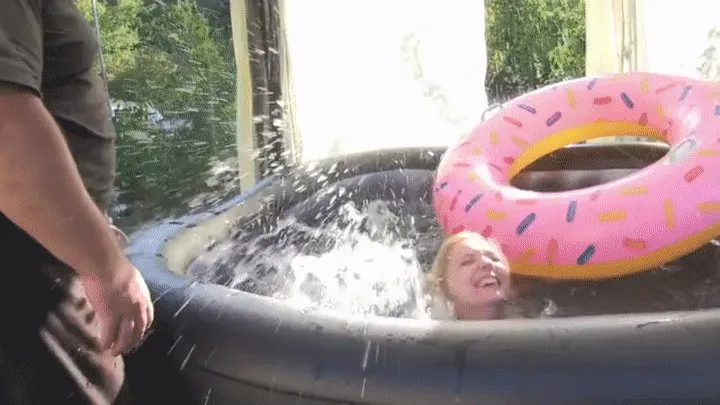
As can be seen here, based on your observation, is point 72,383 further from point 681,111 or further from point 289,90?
point 289,90

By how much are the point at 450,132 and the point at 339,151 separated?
0.43 meters


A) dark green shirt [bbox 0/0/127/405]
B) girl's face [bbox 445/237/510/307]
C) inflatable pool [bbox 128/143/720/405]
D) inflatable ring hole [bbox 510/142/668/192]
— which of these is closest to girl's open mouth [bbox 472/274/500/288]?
girl's face [bbox 445/237/510/307]

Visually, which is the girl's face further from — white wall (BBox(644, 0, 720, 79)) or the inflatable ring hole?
white wall (BBox(644, 0, 720, 79))

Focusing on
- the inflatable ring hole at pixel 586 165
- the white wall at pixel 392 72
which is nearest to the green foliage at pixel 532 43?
the white wall at pixel 392 72

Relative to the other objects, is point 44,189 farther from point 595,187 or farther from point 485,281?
point 595,187

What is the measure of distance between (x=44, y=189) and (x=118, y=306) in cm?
13

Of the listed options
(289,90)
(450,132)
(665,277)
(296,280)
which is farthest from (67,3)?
(450,132)

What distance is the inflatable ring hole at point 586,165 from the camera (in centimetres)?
212

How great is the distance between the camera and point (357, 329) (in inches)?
43.4

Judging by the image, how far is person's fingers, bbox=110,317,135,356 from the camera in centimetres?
83

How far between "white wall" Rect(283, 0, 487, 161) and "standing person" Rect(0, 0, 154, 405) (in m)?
2.49

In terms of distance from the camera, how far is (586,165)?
2.20 metres

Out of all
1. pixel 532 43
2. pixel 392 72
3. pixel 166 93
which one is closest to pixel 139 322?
pixel 392 72

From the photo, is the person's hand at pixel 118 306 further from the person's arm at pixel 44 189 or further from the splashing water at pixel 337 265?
the splashing water at pixel 337 265
